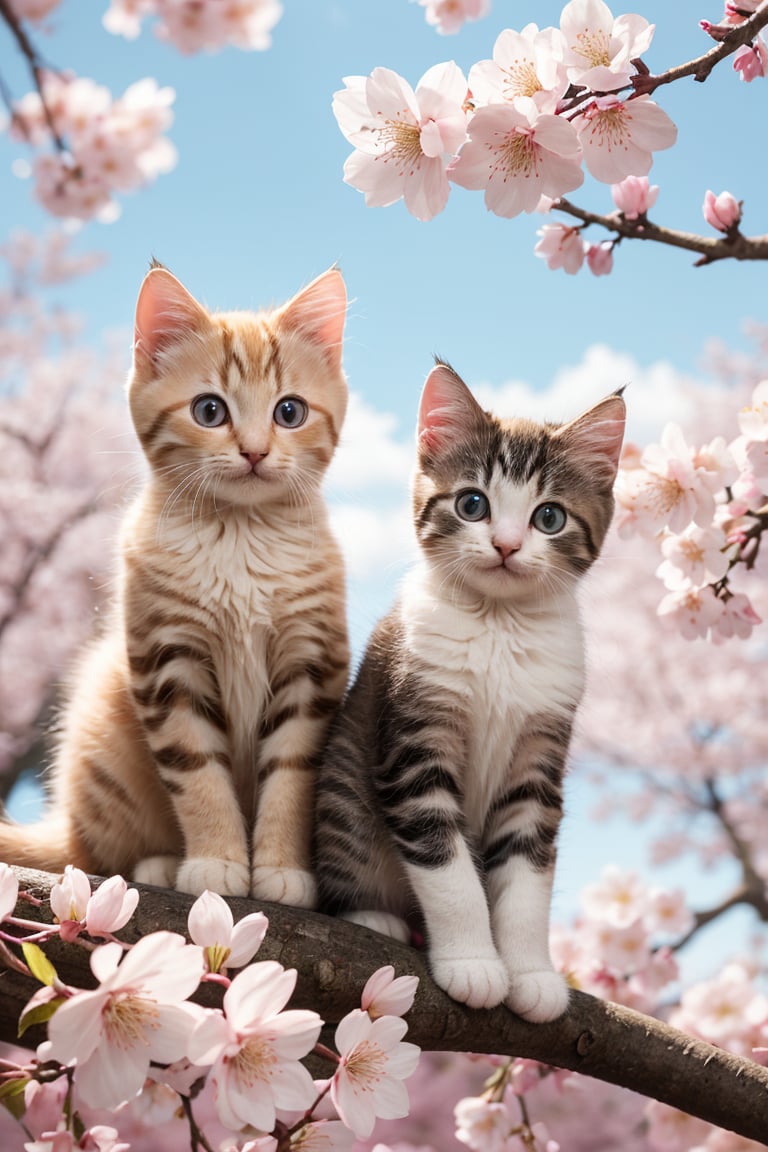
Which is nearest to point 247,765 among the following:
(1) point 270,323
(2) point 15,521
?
(1) point 270,323

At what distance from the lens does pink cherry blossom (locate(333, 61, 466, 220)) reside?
1300 mm

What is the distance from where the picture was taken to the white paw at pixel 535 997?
4.83ft

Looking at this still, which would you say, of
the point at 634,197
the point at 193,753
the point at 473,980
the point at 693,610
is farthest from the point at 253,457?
the point at 693,610

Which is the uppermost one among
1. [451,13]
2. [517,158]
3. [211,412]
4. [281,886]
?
[451,13]

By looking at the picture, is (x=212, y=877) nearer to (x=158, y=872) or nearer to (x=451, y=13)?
(x=158, y=872)

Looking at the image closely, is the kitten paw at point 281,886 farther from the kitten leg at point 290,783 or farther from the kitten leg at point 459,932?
the kitten leg at point 459,932

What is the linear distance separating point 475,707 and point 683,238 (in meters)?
0.96

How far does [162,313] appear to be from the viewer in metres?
1.61

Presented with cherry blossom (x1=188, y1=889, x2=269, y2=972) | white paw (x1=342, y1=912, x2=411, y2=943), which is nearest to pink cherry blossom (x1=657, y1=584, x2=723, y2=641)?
white paw (x1=342, y1=912, x2=411, y2=943)

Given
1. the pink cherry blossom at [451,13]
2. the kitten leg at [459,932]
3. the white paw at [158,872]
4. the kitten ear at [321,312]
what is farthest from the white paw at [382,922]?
the pink cherry blossom at [451,13]

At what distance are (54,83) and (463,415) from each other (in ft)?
9.30

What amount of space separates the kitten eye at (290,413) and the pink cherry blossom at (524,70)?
1.64 feet

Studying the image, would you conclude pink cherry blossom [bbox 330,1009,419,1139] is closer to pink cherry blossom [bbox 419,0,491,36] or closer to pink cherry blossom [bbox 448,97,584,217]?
pink cherry blossom [bbox 448,97,584,217]

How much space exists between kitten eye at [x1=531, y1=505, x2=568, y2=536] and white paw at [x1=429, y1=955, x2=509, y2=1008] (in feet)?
2.08
